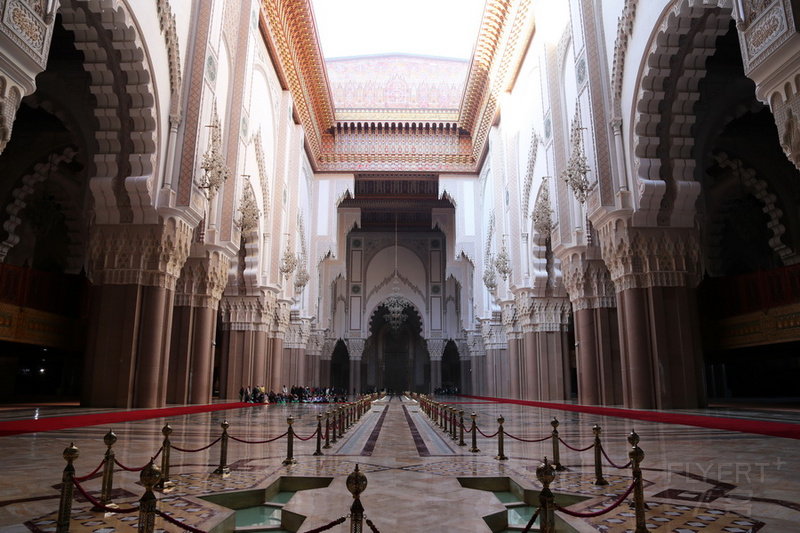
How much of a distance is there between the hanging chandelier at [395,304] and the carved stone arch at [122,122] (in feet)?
49.0

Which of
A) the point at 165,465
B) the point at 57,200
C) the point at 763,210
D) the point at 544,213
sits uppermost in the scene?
the point at 57,200

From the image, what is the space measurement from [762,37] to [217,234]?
7.58m

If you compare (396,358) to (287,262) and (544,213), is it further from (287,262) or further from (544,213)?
(544,213)

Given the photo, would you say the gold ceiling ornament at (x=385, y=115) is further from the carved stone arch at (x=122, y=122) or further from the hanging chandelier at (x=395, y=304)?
the carved stone arch at (x=122, y=122)

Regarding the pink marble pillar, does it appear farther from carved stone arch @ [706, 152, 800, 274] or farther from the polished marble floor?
carved stone arch @ [706, 152, 800, 274]

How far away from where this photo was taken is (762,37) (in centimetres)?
430

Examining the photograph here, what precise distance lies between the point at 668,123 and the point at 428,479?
246 inches

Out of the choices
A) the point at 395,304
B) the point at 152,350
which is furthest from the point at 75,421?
the point at 395,304

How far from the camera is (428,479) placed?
3156 mm

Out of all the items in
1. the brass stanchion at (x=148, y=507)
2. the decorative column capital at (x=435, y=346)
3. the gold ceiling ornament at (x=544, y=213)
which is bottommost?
the brass stanchion at (x=148, y=507)

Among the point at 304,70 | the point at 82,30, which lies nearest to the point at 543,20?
the point at 304,70

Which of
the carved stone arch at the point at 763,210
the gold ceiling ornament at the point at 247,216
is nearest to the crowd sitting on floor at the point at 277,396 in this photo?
the gold ceiling ornament at the point at 247,216

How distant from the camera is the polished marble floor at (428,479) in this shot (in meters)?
2.18

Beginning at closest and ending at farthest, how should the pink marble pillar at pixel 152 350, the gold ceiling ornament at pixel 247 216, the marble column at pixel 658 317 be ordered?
1. the pink marble pillar at pixel 152 350
2. the marble column at pixel 658 317
3. the gold ceiling ornament at pixel 247 216
